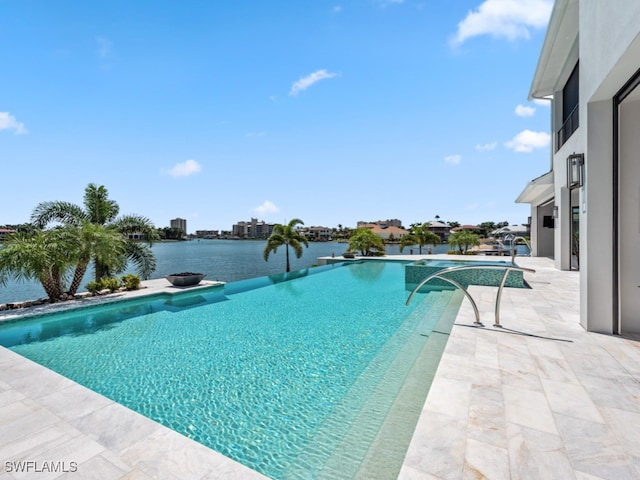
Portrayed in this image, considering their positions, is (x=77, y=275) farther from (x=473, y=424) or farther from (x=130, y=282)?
(x=473, y=424)

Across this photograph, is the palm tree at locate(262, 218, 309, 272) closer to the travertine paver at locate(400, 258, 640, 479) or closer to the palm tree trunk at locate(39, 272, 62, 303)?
the palm tree trunk at locate(39, 272, 62, 303)

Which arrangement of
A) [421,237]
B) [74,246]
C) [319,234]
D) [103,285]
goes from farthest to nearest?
1. [319,234]
2. [421,237]
3. [103,285]
4. [74,246]

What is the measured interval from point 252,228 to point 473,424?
116 meters

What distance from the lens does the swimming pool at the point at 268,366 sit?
3.08 metres

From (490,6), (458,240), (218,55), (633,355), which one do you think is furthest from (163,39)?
(458,240)

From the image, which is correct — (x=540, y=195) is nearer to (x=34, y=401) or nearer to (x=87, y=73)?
(x=34, y=401)

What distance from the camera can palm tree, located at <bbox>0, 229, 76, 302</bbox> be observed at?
8094 mm

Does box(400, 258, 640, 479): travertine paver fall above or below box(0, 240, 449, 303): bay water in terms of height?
above

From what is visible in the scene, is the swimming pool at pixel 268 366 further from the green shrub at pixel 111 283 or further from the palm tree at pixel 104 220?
the palm tree at pixel 104 220
